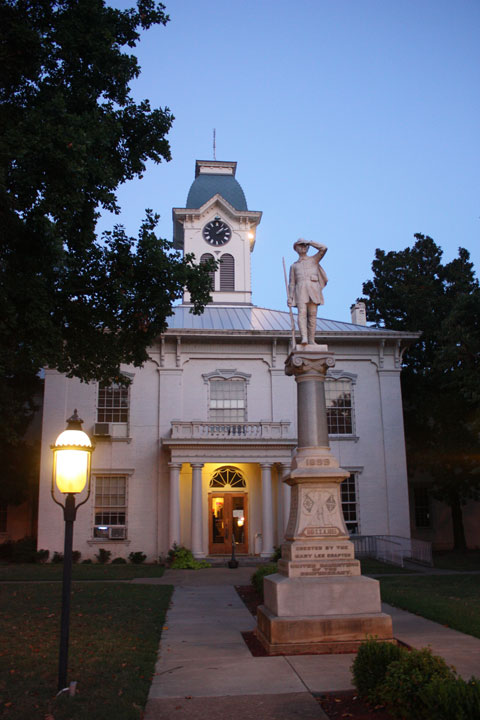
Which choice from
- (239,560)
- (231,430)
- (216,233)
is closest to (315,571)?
(239,560)

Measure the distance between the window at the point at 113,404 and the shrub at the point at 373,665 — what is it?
70.4 ft

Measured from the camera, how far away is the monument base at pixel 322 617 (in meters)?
8.44

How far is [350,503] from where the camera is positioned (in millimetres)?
26844

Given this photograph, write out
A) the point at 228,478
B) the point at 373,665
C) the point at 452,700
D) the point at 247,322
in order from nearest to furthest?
1. the point at 452,700
2. the point at 373,665
3. the point at 228,478
4. the point at 247,322

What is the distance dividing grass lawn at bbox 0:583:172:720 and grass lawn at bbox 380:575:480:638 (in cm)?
501

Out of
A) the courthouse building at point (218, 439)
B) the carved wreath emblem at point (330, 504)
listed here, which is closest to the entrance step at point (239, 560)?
the courthouse building at point (218, 439)

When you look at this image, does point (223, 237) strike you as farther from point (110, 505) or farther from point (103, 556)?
point (103, 556)

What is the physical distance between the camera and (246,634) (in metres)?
10.1

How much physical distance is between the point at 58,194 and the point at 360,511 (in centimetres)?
1993

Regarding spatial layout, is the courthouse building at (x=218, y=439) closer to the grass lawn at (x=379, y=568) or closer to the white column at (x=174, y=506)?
the white column at (x=174, y=506)

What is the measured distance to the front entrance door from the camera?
26.1 metres

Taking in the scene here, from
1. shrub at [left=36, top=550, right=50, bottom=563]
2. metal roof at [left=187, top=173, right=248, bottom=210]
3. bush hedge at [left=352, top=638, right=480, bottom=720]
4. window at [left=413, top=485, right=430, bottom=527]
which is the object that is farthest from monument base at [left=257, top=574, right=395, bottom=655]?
metal roof at [left=187, top=173, right=248, bottom=210]

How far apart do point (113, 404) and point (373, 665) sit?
864 inches

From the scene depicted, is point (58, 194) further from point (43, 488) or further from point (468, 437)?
point (468, 437)
